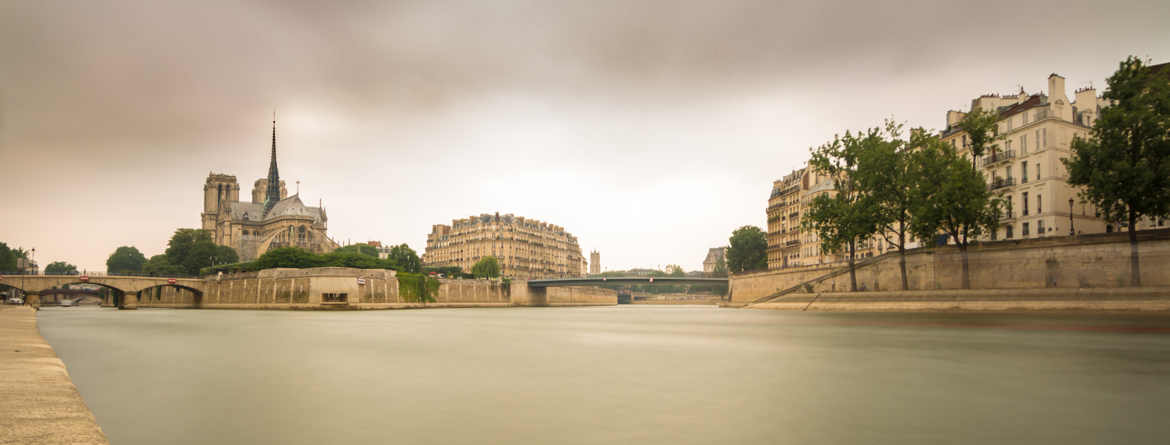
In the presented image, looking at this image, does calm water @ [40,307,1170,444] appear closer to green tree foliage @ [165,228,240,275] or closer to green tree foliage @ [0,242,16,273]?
green tree foliage @ [165,228,240,275]

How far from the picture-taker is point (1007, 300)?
40.1 meters

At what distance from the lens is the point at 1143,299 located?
3359 centimetres

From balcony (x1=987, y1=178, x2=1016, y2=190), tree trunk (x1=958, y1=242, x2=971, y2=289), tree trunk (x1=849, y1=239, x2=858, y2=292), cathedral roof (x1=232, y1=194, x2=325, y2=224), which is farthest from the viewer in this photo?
cathedral roof (x1=232, y1=194, x2=325, y2=224)

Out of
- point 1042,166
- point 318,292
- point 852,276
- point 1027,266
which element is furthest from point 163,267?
point 1042,166

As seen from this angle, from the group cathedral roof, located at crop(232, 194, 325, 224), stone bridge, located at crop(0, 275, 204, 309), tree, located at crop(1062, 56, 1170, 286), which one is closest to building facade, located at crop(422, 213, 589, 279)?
cathedral roof, located at crop(232, 194, 325, 224)

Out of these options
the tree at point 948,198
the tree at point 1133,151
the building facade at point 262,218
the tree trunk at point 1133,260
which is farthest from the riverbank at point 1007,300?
the building facade at point 262,218

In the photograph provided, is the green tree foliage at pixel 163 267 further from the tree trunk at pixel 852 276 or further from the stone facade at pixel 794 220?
the tree trunk at pixel 852 276

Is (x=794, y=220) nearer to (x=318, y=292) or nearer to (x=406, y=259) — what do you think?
(x=318, y=292)

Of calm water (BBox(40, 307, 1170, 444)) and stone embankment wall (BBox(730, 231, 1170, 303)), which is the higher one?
stone embankment wall (BBox(730, 231, 1170, 303))

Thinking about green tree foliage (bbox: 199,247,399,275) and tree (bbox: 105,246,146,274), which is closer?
green tree foliage (bbox: 199,247,399,275)

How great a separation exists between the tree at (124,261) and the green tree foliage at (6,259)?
4341cm

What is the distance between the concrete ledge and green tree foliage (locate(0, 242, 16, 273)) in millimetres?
128132

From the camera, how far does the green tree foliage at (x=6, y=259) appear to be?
367 ft

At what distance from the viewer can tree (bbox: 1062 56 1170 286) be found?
36312 mm
